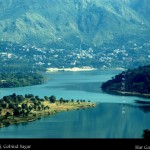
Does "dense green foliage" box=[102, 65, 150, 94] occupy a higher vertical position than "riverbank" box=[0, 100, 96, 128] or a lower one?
higher

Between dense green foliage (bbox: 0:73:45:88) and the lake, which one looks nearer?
the lake

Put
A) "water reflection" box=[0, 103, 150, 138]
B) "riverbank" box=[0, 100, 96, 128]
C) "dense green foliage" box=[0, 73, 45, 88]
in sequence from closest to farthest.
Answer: "water reflection" box=[0, 103, 150, 138]
"riverbank" box=[0, 100, 96, 128]
"dense green foliage" box=[0, 73, 45, 88]

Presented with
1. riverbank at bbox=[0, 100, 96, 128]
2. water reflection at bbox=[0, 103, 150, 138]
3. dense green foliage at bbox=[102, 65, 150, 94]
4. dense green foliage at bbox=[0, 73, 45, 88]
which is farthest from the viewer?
dense green foliage at bbox=[0, 73, 45, 88]

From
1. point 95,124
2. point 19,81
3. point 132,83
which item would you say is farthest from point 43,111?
point 19,81

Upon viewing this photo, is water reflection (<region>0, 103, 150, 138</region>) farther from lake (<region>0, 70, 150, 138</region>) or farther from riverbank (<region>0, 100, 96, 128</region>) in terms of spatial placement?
riverbank (<region>0, 100, 96, 128</region>)

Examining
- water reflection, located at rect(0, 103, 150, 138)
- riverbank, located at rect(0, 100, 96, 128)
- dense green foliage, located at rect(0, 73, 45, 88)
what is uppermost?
dense green foliage, located at rect(0, 73, 45, 88)

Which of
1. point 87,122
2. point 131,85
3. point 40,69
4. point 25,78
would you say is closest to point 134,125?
point 87,122

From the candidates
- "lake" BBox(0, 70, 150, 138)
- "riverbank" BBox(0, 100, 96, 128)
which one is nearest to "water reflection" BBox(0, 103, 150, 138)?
"lake" BBox(0, 70, 150, 138)

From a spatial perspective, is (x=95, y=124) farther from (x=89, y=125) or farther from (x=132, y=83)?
(x=132, y=83)
